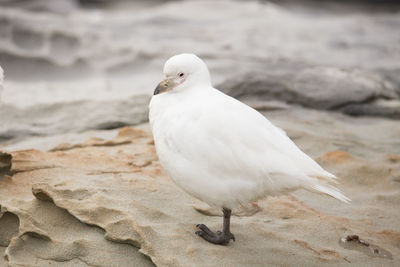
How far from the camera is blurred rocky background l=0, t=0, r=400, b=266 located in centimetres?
346

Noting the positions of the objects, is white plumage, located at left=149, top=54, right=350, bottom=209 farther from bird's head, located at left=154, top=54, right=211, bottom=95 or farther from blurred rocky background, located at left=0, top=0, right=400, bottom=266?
blurred rocky background, located at left=0, top=0, right=400, bottom=266

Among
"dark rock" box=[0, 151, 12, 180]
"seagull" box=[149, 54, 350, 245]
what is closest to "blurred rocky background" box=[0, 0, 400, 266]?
"dark rock" box=[0, 151, 12, 180]

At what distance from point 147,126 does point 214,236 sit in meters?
2.48

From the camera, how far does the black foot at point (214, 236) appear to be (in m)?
3.51

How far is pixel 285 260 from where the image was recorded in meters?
3.39

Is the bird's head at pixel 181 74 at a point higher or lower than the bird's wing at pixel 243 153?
higher

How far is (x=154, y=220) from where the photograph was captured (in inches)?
143

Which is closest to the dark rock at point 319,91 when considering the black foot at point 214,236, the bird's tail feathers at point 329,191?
the black foot at point 214,236

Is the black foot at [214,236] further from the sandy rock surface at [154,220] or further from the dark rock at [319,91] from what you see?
the dark rock at [319,91]

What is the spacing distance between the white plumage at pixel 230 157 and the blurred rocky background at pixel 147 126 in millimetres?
409

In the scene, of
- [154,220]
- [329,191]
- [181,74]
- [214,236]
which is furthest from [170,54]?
[329,191]

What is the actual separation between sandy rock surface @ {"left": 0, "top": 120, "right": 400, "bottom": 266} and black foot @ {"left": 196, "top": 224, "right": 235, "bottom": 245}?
4cm

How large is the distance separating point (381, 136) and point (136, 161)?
261 centimetres

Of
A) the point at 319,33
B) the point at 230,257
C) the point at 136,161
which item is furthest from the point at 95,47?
the point at 230,257
